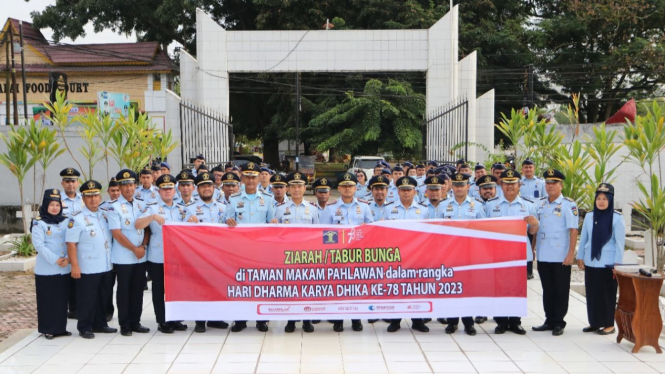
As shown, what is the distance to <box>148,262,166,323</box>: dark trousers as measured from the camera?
6.71 m

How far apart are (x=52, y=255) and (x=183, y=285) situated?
4.26 feet

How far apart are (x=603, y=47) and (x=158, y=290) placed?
26.6m

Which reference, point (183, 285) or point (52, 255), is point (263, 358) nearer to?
point (183, 285)

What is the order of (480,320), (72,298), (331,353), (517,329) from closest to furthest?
(331,353) < (517,329) < (480,320) < (72,298)

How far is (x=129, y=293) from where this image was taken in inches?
265

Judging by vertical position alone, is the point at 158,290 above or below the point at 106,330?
above

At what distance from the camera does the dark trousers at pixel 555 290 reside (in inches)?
258

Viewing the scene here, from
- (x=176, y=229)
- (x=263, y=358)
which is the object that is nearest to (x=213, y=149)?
(x=176, y=229)

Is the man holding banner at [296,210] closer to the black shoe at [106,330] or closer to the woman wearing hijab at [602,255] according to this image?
the black shoe at [106,330]

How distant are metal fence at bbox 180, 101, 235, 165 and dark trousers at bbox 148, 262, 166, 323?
6.50 meters

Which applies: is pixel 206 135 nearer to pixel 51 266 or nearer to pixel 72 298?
pixel 72 298

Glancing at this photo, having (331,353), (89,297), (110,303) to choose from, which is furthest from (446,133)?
(89,297)

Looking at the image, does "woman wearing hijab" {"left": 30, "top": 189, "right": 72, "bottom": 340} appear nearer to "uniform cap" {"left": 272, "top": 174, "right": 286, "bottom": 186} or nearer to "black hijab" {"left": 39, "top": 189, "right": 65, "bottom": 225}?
"black hijab" {"left": 39, "top": 189, "right": 65, "bottom": 225}

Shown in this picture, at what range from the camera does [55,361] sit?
5.82m
